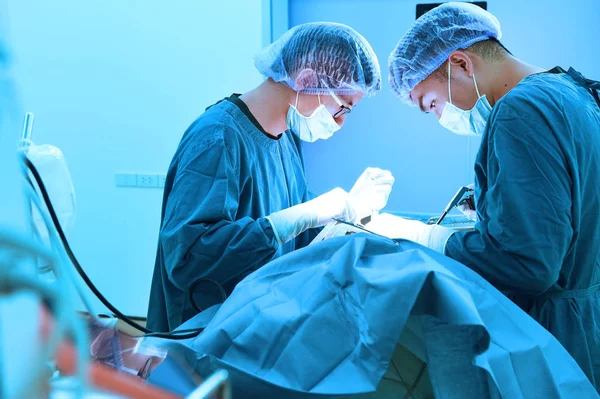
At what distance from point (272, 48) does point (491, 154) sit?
792 mm

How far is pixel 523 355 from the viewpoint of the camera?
771 mm

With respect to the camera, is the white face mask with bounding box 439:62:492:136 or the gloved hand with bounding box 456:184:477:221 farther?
the gloved hand with bounding box 456:184:477:221

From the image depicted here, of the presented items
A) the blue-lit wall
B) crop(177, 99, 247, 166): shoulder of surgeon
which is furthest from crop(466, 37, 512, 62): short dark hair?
the blue-lit wall

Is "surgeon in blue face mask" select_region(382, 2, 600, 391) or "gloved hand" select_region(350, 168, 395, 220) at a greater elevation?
"surgeon in blue face mask" select_region(382, 2, 600, 391)

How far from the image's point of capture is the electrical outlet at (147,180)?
299cm

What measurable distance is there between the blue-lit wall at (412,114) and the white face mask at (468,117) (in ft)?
3.55

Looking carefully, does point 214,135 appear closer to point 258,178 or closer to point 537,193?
point 258,178

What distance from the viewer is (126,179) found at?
3.03m

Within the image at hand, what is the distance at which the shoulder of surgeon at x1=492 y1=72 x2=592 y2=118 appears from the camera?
1098 millimetres

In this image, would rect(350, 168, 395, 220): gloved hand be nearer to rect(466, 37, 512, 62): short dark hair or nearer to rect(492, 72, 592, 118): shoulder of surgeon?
rect(466, 37, 512, 62): short dark hair

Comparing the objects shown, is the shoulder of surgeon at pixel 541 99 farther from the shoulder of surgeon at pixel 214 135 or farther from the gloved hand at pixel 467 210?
the shoulder of surgeon at pixel 214 135

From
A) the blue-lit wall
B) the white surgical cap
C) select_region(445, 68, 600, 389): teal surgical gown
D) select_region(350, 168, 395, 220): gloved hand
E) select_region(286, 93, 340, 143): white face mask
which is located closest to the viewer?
select_region(445, 68, 600, 389): teal surgical gown

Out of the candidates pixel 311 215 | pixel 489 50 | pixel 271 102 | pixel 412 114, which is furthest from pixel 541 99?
pixel 412 114

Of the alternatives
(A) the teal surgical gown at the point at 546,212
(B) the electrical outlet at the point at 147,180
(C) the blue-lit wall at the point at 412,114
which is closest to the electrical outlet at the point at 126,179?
(B) the electrical outlet at the point at 147,180
